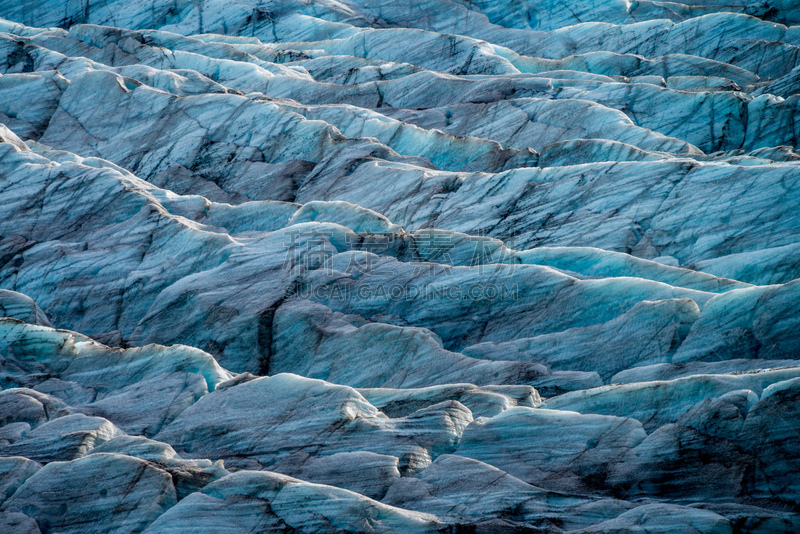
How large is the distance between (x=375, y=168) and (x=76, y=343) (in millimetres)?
15524

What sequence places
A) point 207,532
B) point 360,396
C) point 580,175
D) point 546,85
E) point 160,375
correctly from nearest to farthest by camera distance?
point 207,532, point 360,396, point 160,375, point 580,175, point 546,85

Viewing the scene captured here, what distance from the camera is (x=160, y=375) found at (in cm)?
1911

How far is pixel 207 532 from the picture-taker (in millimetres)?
12438

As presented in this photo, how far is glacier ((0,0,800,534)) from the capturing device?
503 inches

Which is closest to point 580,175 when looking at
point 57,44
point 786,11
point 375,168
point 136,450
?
point 375,168

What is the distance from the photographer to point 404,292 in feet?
72.2

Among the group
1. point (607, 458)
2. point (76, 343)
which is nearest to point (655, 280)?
point (607, 458)

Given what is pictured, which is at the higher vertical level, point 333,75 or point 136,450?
point 333,75

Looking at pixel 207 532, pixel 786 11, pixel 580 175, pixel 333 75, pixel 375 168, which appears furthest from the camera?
pixel 786 11

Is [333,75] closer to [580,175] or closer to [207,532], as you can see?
[580,175]

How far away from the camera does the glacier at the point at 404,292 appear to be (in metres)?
12.8

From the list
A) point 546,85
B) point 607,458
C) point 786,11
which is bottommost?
point 607,458

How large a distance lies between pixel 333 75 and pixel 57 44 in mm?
21540

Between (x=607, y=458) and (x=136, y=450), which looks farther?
(x=136, y=450)
